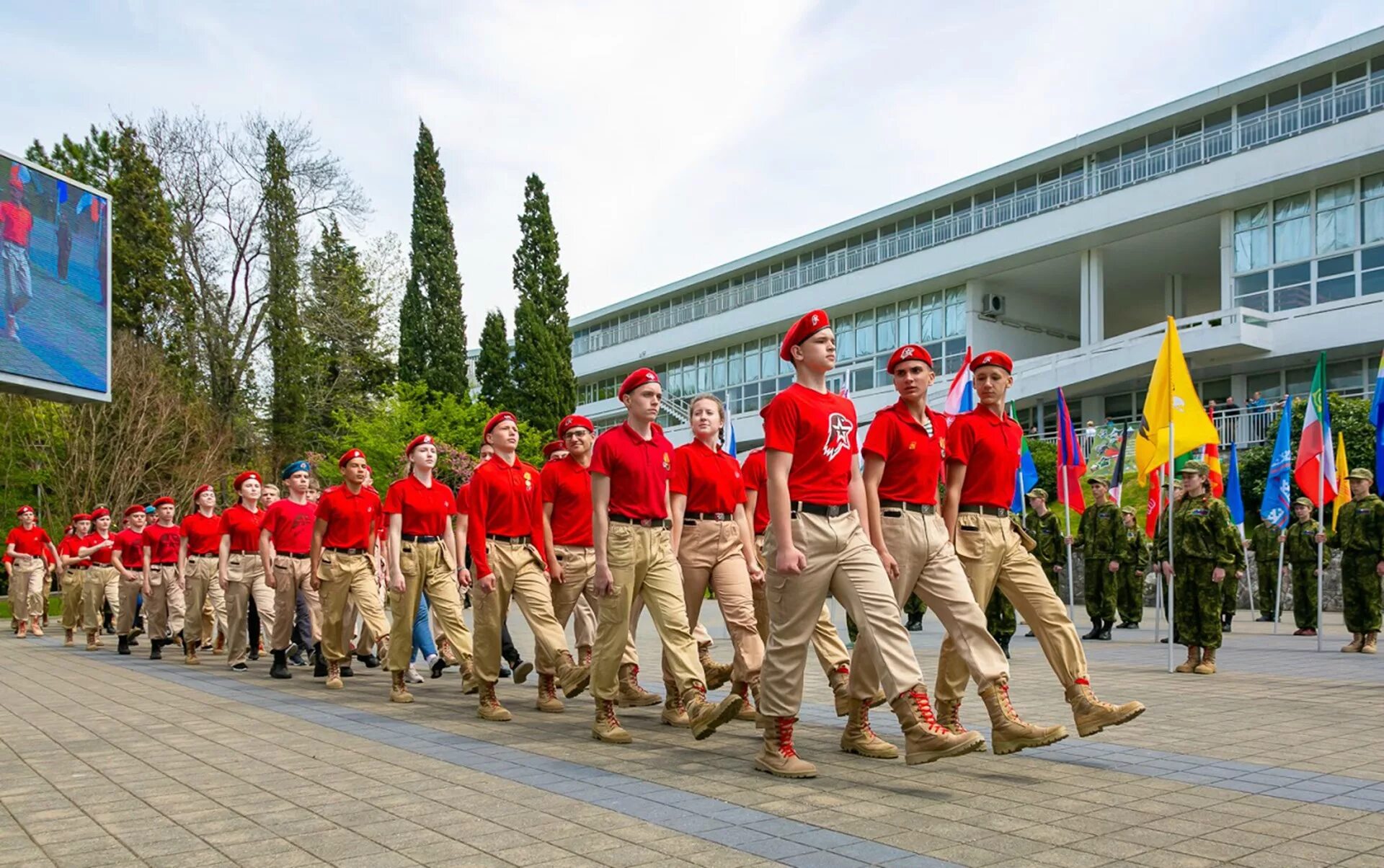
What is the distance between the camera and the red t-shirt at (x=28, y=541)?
20.3 metres

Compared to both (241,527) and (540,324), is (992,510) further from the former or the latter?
(540,324)

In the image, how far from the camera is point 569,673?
8883 millimetres

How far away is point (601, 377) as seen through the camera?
2397 inches

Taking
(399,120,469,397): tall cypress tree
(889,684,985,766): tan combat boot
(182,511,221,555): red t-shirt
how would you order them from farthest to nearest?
(399,120,469,397): tall cypress tree → (182,511,221,555): red t-shirt → (889,684,985,766): tan combat boot

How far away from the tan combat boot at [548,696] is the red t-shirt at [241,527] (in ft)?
19.2

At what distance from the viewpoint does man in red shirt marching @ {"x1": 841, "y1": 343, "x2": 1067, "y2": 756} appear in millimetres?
6195

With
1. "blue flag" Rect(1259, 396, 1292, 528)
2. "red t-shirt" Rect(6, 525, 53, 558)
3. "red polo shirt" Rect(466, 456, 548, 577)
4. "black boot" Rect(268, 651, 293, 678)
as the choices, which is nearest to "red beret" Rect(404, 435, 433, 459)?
"red polo shirt" Rect(466, 456, 548, 577)

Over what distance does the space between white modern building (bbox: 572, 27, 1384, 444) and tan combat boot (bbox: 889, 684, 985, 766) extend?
2802 cm

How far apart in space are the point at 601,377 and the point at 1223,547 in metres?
50.4

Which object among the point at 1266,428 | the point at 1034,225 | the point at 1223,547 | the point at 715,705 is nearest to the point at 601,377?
the point at 1034,225

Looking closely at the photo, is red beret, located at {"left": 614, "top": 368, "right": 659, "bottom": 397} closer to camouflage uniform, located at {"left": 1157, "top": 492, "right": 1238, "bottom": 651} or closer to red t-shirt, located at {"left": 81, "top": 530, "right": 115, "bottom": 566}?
camouflage uniform, located at {"left": 1157, "top": 492, "right": 1238, "bottom": 651}

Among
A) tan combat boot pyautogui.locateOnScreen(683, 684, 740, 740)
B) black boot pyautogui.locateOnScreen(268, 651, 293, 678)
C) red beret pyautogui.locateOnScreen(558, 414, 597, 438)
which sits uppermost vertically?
red beret pyautogui.locateOnScreen(558, 414, 597, 438)

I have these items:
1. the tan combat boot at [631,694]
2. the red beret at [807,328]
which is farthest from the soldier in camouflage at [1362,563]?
the red beret at [807,328]

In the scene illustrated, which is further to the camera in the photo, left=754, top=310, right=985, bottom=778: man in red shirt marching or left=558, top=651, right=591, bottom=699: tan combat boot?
left=558, top=651, right=591, bottom=699: tan combat boot
